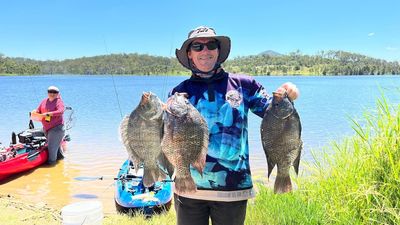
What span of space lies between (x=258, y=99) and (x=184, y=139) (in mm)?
735

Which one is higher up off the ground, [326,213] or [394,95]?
[394,95]

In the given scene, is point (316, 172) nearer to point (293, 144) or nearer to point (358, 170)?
point (358, 170)

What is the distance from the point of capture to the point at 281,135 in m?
2.84

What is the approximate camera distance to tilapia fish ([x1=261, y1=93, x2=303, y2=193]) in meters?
2.83

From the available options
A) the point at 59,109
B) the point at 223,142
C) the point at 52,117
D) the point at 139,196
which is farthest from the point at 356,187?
the point at 52,117

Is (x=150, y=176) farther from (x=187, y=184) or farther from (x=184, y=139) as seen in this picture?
(x=184, y=139)

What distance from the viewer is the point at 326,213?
14.7ft

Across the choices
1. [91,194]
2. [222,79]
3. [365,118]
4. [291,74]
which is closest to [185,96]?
[222,79]

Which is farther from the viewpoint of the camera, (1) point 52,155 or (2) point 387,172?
(1) point 52,155

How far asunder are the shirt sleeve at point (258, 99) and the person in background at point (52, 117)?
9.57 m

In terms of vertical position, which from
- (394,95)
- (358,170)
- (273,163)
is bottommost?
(358,170)

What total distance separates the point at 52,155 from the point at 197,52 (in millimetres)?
11343

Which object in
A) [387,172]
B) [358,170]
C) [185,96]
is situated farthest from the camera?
[358,170]

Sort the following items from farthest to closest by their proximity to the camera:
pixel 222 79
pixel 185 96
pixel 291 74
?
pixel 291 74 < pixel 222 79 < pixel 185 96
